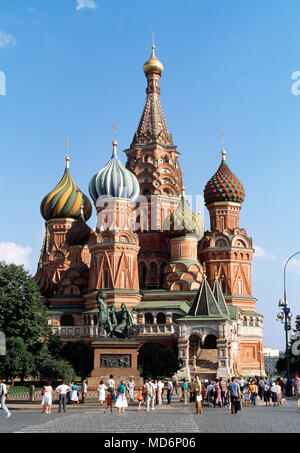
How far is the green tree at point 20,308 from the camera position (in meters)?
42.7

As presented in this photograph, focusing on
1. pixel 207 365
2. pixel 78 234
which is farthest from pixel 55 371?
pixel 78 234

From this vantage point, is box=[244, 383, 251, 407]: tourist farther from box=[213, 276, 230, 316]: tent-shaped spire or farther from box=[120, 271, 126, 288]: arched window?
box=[120, 271, 126, 288]: arched window

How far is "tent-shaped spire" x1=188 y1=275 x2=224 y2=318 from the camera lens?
161 feet

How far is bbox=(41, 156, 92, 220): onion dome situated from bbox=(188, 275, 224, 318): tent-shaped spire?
2481cm

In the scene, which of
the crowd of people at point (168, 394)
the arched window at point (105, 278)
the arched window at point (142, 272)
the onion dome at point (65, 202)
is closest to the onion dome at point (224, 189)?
the arched window at point (142, 272)

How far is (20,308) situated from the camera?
43406 mm

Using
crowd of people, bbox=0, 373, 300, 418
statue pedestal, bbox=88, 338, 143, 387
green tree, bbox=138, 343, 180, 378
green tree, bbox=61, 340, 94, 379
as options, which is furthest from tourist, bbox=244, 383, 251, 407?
green tree, bbox=61, 340, 94, 379

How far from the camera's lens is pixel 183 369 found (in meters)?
46.0

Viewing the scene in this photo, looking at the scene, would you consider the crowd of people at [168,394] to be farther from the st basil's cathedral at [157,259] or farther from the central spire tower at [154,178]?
the central spire tower at [154,178]
